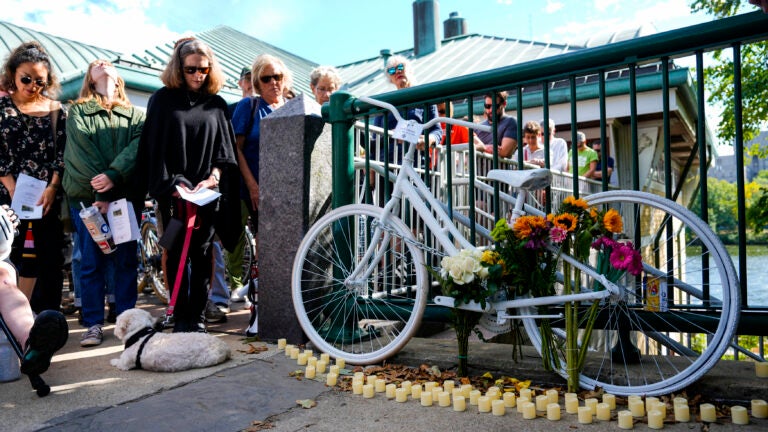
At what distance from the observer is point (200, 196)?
3793mm

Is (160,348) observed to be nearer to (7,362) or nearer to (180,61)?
(7,362)

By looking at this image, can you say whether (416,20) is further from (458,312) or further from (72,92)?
(458,312)

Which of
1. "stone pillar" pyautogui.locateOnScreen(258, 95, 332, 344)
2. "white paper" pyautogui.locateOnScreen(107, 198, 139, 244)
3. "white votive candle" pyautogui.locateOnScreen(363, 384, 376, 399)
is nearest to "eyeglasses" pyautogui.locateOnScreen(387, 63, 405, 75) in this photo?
"stone pillar" pyautogui.locateOnScreen(258, 95, 332, 344)

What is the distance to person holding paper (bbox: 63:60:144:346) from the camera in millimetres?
4188

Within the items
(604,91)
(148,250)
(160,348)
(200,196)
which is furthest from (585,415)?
(148,250)

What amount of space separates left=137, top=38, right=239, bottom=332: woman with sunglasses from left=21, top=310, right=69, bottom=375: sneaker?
1.09 meters

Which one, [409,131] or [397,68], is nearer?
[409,131]

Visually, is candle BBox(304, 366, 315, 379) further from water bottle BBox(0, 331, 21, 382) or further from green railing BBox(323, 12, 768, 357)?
water bottle BBox(0, 331, 21, 382)

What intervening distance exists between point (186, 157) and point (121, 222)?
76 centimetres

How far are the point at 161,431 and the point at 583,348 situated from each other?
1899 mm

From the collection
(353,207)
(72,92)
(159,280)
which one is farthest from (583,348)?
(72,92)

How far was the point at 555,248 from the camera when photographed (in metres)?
2.78

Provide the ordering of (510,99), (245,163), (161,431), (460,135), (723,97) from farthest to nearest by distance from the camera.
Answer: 1. (723,97)
2. (510,99)
3. (460,135)
4. (245,163)
5. (161,431)

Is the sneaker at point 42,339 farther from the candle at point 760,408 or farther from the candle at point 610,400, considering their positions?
the candle at point 760,408
